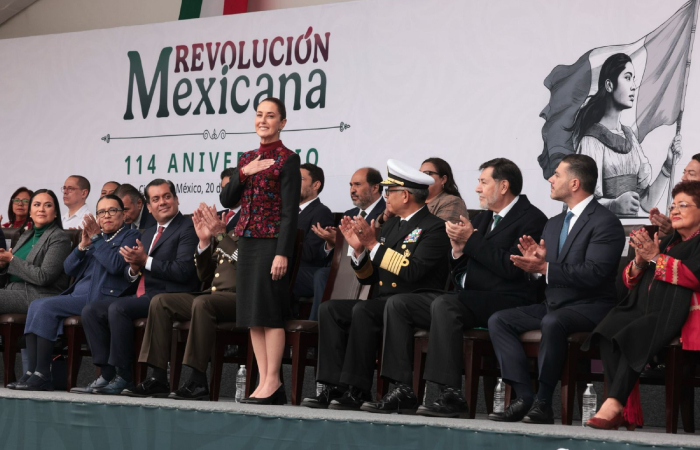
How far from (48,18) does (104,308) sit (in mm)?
4584

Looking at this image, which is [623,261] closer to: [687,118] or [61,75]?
[687,118]

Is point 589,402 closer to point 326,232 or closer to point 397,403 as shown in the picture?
point 397,403

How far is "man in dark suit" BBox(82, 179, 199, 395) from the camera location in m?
4.59

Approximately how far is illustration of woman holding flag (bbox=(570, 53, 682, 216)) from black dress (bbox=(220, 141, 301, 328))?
2073 mm

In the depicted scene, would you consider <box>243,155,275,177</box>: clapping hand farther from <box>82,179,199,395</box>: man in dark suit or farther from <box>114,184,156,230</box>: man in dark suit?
<box>114,184,156,230</box>: man in dark suit

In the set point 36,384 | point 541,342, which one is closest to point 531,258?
point 541,342

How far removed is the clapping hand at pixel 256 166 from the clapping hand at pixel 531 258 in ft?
3.58

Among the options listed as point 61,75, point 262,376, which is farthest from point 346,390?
point 61,75

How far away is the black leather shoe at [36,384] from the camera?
185 inches

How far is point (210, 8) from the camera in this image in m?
7.48

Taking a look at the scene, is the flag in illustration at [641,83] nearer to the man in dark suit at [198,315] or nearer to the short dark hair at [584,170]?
the short dark hair at [584,170]

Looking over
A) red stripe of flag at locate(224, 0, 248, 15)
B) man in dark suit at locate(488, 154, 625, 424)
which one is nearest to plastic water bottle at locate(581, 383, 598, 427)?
man in dark suit at locate(488, 154, 625, 424)

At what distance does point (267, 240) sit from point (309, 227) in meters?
1.21

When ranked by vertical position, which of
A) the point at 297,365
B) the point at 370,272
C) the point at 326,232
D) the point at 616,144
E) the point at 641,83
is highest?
the point at 641,83
